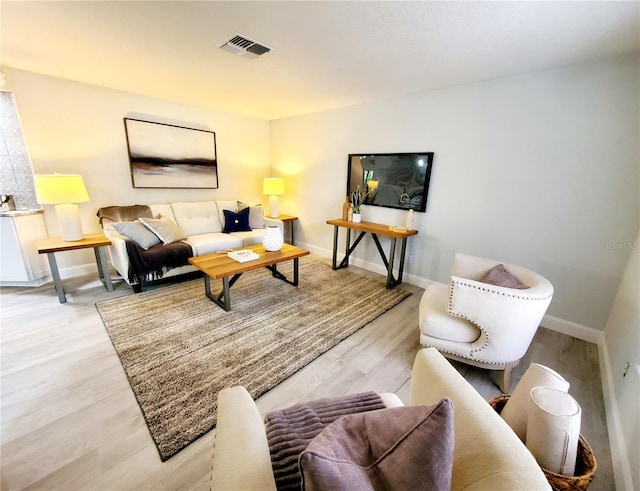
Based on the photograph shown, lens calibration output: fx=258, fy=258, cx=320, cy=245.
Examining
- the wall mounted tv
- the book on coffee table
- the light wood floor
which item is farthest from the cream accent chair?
the book on coffee table

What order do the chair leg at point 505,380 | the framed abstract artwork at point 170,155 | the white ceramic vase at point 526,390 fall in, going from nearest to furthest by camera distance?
the white ceramic vase at point 526,390 → the chair leg at point 505,380 → the framed abstract artwork at point 170,155

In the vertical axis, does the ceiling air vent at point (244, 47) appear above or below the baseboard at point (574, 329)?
above

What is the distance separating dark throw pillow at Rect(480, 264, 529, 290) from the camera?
174 cm

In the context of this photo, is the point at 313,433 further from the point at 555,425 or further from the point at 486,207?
the point at 486,207

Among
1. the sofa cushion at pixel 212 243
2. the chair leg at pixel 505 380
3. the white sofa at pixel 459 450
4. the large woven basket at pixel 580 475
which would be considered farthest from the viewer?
the sofa cushion at pixel 212 243

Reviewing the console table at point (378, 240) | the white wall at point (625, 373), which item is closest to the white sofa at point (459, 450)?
the white wall at point (625, 373)

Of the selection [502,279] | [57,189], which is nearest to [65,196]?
[57,189]

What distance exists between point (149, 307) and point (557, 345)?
3.74 meters

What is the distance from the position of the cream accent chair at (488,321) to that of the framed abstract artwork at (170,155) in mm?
3741

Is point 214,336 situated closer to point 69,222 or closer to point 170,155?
point 69,222

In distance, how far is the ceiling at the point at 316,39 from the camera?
154 centimetres

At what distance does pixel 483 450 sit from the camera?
62cm

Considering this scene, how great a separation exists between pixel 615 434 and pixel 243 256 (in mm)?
2852

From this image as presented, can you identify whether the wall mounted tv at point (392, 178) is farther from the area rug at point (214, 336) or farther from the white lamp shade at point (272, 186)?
the white lamp shade at point (272, 186)
